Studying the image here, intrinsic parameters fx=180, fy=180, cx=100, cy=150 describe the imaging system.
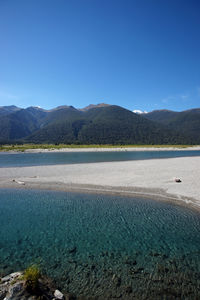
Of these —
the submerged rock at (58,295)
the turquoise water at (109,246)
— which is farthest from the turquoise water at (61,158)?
the submerged rock at (58,295)

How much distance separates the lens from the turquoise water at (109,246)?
6.83m

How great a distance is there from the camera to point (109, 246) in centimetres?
948

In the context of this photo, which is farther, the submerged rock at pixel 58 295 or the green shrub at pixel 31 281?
the submerged rock at pixel 58 295

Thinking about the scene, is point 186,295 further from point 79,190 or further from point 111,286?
point 79,190

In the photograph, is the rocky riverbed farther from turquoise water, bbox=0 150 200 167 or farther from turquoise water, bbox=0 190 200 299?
turquoise water, bbox=0 150 200 167

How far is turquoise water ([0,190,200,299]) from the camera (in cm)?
683

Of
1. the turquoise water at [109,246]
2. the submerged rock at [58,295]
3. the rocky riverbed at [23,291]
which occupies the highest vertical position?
the rocky riverbed at [23,291]

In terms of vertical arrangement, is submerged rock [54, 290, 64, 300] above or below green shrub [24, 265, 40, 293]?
below

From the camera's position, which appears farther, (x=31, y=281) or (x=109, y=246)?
(x=109, y=246)

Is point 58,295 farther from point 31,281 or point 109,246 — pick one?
point 109,246

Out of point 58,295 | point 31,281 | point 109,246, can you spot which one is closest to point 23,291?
point 31,281

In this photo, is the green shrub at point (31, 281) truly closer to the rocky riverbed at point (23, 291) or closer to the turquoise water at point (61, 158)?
the rocky riverbed at point (23, 291)

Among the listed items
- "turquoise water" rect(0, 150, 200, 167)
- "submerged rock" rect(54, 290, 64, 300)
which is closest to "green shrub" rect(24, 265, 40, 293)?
"submerged rock" rect(54, 290, 64, 300)

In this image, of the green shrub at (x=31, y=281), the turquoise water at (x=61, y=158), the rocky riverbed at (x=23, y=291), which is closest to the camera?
the rocky riverbed at (x=23, y=291)
